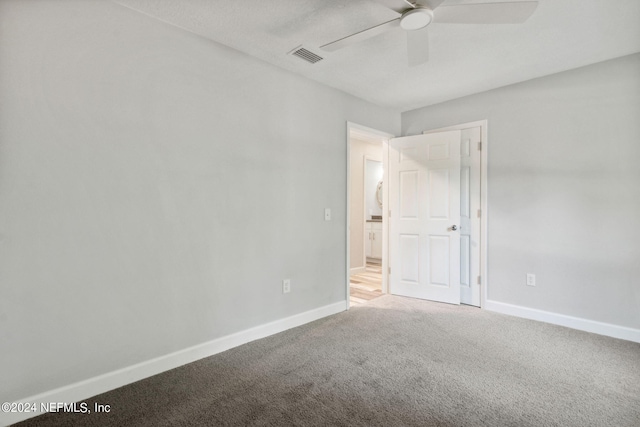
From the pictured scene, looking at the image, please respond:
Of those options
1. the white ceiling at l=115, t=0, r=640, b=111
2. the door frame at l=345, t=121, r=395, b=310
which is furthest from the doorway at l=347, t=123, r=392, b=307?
the white ceiling at l=115, t=0, r=640, b=111

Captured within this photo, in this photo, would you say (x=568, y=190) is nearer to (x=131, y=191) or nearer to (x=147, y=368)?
(x=131, y=191)

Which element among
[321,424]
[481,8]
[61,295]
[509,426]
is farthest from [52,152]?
[509,426]

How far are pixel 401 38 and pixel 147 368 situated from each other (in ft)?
10.1

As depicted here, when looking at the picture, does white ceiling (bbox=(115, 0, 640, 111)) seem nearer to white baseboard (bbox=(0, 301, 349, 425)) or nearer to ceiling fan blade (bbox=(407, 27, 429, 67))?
ceiling fan blade (bbox=(407, 27, 429, 67))

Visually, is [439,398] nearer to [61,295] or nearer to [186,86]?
[61,295]

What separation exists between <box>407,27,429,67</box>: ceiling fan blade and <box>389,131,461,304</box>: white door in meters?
1.67

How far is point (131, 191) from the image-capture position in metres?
2.05

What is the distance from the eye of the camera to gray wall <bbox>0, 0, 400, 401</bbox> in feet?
5.56

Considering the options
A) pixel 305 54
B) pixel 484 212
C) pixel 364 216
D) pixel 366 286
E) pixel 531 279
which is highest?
pixel 305 54

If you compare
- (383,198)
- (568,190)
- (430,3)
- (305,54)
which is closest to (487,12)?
(430,3)

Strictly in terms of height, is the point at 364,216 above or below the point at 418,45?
below

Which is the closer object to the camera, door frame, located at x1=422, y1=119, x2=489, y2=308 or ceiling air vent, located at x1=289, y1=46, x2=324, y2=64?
ceiling air vent, located at x1=289, y1=46, x2=324, y2=64

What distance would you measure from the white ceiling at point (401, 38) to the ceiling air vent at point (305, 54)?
45 mm

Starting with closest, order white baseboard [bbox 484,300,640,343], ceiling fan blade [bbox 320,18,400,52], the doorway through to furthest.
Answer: ceiling fan blade [bbox 320,18,400,52] → white baseboard [bbox 484,300,640,343] → the doorway
